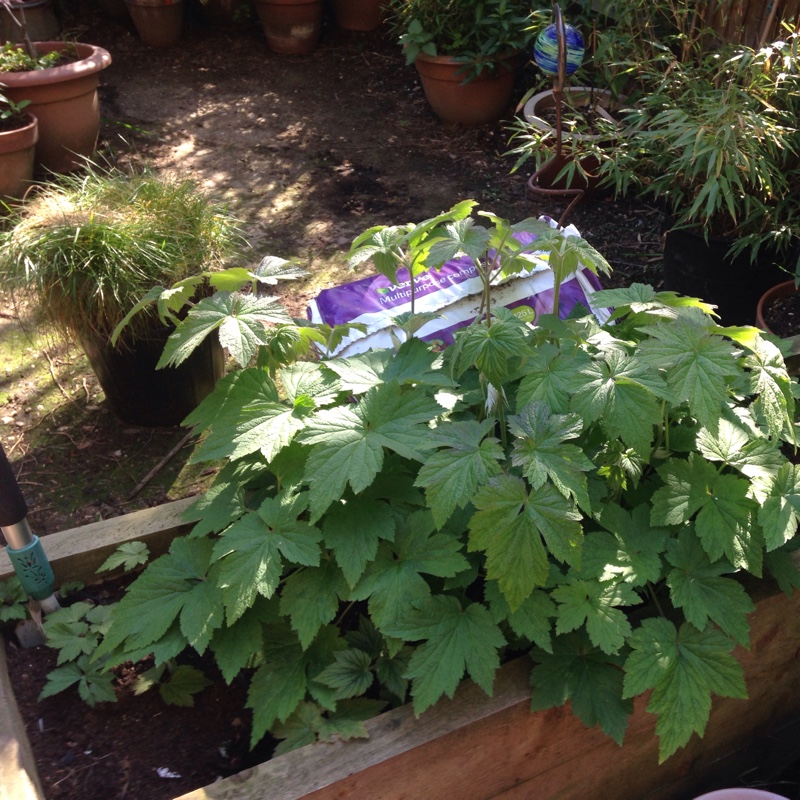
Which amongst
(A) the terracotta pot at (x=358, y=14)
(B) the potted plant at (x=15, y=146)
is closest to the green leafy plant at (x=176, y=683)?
(B) the potted plant at (x=15, y=146)

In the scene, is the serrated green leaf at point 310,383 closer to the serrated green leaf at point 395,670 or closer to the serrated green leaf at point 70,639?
the serrated green leaf at point 395,670

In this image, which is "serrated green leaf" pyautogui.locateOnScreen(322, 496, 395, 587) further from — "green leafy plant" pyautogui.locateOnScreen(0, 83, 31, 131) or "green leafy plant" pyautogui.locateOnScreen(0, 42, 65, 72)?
"green leafy plant" pyautogui.locateOnScreen(0, 42, 65, 72)

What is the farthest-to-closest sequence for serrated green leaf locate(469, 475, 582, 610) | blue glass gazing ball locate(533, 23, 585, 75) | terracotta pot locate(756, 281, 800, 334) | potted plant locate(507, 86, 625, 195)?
blue glass gazing ball locate(533, 23, 585, 75) < potted plant locate(507, 86, 625, 195) < terracotta pot locate(756, 281, 800, 334) < serrated green leaf locate(469, 475, 582, 610)

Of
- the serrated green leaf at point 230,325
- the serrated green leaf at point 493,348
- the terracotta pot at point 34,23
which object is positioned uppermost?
the terracotta pot at point 34,23

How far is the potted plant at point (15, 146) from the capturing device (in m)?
→ 3.59

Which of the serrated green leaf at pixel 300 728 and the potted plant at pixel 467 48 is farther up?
the potted plant at pixel 467 48

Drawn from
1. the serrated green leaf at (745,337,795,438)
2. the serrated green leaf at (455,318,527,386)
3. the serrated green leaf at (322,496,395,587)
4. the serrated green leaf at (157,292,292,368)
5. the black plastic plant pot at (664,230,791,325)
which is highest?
the serrated green leaf at (157,292,292,368)

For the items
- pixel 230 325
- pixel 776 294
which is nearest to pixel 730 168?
pixel 776 294

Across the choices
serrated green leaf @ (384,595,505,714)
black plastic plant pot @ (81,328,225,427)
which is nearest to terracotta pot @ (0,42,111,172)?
black plastic plant pot @ (81,328,225,427)

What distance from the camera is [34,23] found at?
17.5ft

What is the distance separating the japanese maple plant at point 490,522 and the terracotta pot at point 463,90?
3302mm

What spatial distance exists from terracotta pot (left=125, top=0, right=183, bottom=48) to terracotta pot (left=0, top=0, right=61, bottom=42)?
0.57m

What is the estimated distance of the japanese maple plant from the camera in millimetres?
1153

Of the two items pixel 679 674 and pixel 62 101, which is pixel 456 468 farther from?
pixel 62 101
